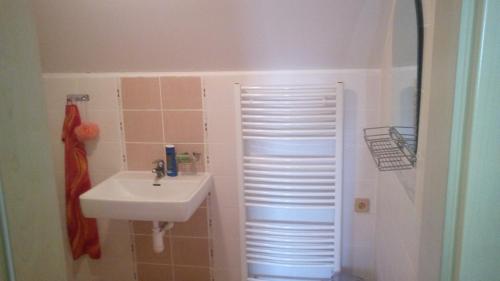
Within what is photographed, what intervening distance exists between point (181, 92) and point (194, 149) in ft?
1.17

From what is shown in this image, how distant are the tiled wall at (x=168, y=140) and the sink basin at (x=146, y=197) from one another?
132mm

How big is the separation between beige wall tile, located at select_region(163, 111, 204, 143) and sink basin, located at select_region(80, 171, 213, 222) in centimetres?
23

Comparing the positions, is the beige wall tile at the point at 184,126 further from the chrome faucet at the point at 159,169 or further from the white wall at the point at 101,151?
the white wall at the point at 101,151

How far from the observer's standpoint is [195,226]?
2217 millimetres

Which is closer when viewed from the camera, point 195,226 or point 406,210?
point 406,210

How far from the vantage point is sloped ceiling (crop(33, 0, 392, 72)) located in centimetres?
166

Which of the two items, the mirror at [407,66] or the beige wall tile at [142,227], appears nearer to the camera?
the mirror at [407,66]

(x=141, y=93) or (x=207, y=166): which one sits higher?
(x=141, y=93)

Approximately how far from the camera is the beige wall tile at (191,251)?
224cm

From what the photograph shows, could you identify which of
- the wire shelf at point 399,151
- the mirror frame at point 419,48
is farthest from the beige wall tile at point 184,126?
the mirror frame at point 419,48

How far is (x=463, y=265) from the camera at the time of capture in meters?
0.58

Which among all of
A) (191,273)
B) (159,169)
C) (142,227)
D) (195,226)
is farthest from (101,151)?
(191,273)

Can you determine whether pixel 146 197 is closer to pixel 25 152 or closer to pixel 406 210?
pixel 406 210

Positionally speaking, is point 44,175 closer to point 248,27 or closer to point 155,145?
point 248,27
